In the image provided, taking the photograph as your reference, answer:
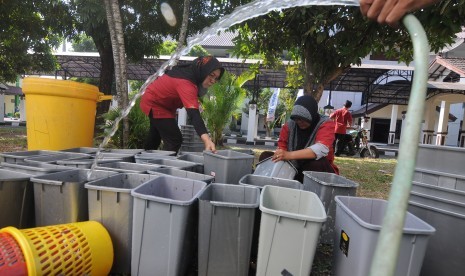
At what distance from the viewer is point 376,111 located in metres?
19.9

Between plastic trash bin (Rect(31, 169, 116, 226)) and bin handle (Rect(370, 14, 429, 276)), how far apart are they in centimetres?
165

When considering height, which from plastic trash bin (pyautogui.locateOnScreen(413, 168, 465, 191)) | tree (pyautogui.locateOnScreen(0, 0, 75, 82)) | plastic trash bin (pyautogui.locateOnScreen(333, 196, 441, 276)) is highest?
tree (pyautogui.locateOnScreen(0, 0, 75, 82))

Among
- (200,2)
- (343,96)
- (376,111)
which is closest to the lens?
(200,2)

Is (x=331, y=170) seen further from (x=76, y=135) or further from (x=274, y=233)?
(x=76, y=135)

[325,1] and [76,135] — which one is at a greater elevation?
[325,1]

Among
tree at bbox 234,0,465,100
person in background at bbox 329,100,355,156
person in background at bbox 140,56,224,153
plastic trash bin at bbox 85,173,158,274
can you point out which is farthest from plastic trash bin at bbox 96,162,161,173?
person in background at bbox 329,100,355,156

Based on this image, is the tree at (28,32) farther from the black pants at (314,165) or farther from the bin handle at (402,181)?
the bin handle at (402,181)

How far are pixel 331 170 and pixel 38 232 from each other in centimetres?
243

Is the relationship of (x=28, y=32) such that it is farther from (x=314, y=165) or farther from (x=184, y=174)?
(x=314, y=165)

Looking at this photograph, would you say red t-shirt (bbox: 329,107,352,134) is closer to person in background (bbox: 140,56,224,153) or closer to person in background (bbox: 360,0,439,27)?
person in background (bbox: 140,56,224,153)

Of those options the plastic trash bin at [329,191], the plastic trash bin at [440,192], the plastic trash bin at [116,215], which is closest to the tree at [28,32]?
the plastic trash bin at [116,215]

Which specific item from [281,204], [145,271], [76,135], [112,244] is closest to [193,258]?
[145,271]

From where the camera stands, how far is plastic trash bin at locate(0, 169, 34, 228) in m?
1.78

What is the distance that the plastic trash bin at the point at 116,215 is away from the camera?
1.73 metres
